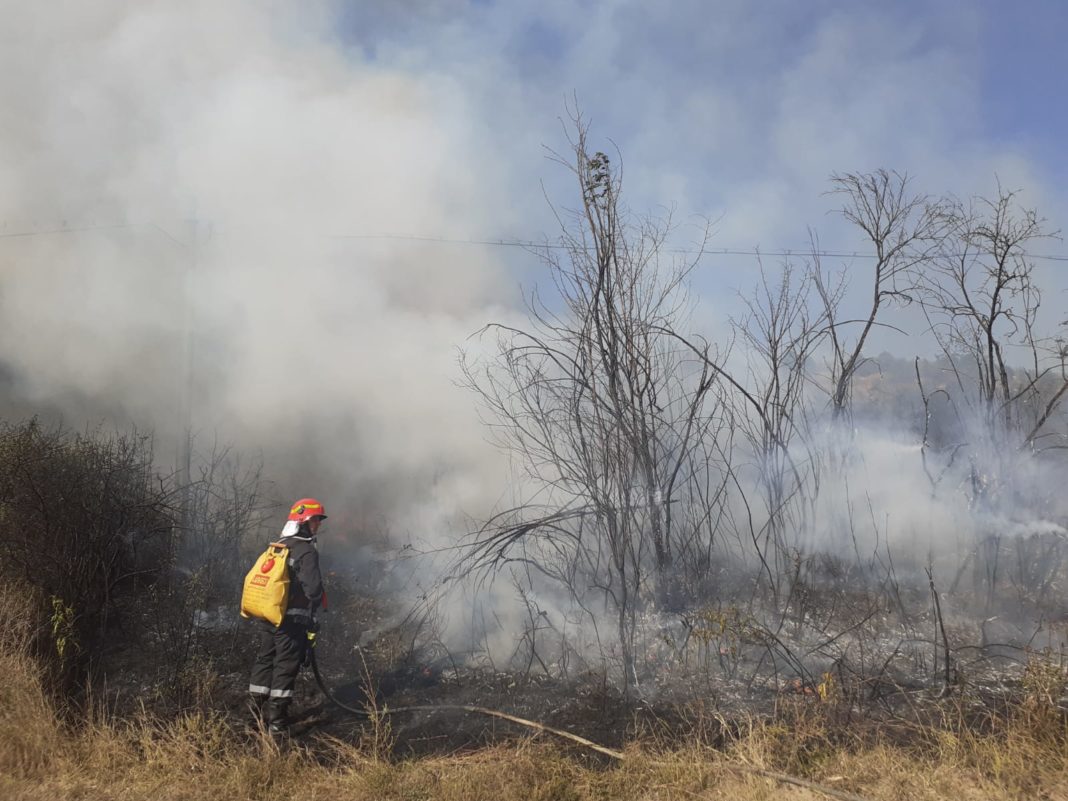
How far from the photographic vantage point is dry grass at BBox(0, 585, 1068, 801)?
11.1ft

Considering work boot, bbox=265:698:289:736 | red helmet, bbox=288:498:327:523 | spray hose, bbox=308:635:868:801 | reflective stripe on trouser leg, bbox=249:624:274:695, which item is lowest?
spray hose, bbox=308:635:868:801

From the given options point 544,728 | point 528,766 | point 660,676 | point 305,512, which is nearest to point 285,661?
point 305,512

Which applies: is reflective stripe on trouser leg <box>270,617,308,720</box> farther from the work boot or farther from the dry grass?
the dry grass

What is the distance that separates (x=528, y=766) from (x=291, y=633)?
6.14 ft

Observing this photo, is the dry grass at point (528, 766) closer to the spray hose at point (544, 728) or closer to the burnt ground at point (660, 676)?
the spray hose at point (544, 728)

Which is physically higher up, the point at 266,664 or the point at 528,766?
the point at 266,664

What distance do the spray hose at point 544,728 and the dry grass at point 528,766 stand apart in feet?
0.15

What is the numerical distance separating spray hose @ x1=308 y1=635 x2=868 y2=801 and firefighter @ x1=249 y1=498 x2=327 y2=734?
0.45 ft

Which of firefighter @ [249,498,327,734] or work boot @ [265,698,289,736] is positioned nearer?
work boot @ [265,698,289,736]

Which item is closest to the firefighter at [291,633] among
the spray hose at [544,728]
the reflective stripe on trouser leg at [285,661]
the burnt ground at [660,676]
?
the reflective stripe on trouser leg at [285,661]

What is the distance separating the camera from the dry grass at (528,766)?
3398 millimetres

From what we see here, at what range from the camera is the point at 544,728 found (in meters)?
4.24

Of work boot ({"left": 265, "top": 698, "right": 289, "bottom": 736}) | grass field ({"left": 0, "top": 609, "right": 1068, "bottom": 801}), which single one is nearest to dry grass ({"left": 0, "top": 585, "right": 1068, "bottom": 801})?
grass field ({"left": 0, "top": 609, "right": 1068, "bottom": 801})

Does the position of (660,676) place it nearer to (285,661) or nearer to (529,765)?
(529,765)
